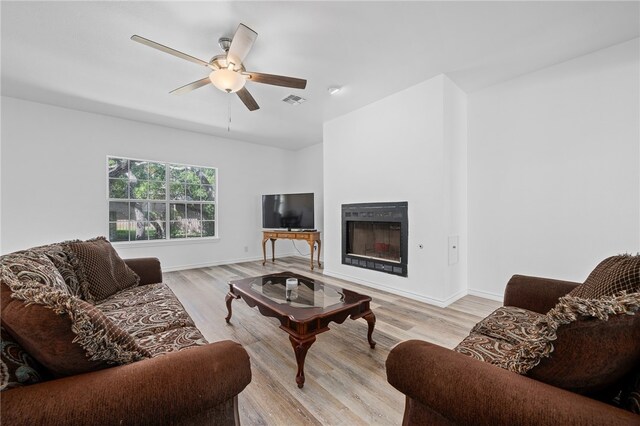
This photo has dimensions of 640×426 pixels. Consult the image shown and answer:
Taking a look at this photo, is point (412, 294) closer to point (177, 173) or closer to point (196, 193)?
point (196, 193)

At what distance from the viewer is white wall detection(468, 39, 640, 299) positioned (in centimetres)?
238

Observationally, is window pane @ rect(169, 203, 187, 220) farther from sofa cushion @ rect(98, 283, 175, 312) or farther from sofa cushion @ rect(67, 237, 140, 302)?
sofa cushion @ rect(98, 283, 175, 312)

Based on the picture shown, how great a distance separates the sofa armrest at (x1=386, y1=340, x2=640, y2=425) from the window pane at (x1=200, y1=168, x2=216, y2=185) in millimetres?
5086

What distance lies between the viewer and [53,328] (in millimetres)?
740

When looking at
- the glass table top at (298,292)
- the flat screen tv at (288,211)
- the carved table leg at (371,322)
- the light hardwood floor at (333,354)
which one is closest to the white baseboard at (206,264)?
the flat screen tv at (288,211)

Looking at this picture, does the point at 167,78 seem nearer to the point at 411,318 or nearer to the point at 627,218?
the point at 411,318

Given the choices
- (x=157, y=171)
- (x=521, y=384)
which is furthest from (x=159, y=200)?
(x=521, y=384)

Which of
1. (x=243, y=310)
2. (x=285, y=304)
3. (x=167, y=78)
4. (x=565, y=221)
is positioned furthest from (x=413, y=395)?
(x=167, y=78)

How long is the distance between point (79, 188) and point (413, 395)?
16.6 feet

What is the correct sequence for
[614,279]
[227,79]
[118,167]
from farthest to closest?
[118,167] < [227,79] < [614,279]

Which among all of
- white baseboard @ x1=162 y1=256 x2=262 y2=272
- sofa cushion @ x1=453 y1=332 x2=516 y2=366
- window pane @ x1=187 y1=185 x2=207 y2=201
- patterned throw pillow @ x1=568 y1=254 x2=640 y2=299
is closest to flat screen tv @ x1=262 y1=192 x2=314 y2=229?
white baseboard @ x1=162 y1=256 x2=262 y2=272

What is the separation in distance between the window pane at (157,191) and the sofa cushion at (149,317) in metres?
3.23

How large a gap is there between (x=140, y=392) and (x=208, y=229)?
15.9 ft

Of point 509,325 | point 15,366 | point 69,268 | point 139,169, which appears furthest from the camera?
point 139,169
